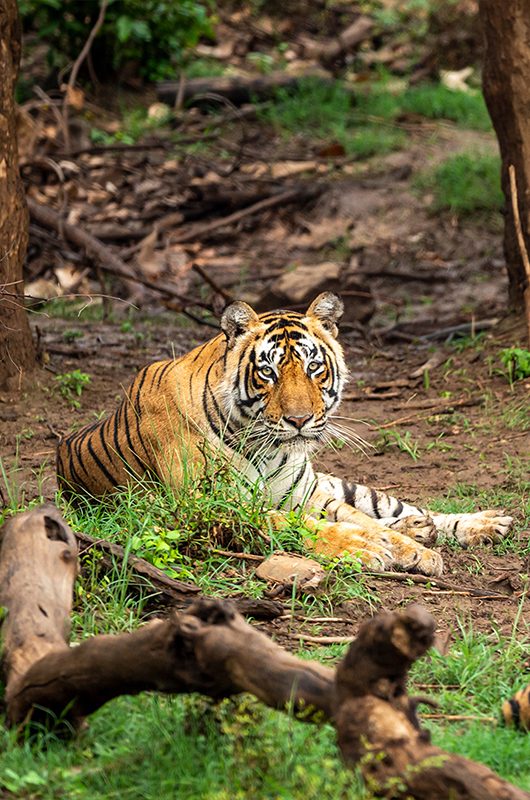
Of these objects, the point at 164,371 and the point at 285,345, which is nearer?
the point at 285,345

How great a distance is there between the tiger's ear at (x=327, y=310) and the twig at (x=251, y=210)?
5.64 meters

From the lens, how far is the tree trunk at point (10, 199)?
22.0 feet

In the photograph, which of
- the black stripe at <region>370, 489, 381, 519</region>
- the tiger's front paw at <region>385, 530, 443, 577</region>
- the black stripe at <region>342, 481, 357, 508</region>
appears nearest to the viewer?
the tiger's front paw at <region>385, 530, 443, 577</region>

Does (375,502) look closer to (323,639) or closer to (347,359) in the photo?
(323,639)

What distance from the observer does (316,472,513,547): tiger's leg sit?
→ 17.3 feet

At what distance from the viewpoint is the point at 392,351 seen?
8672 mm

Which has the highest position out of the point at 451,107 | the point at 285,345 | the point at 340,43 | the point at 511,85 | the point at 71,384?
the point at 511,85

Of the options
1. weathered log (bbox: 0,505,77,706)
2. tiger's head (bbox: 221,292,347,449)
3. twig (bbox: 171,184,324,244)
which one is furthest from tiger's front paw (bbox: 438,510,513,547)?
twig (bbox: 171,184,324,244)

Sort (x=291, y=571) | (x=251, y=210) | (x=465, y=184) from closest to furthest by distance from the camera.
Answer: (x=291, y=571) → (x=251, y=210) → (x=465, y=184)

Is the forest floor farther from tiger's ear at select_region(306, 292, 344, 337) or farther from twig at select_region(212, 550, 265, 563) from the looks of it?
tiger's ear at select_region(306, 292, 344, 337)

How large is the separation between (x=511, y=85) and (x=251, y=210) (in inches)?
163

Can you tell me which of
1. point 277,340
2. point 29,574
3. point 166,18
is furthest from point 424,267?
point 29,574

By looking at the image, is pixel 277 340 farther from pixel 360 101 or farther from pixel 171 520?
pixel 360 101

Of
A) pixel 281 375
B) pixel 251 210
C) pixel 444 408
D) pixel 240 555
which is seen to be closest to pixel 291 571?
pixel 240 555
